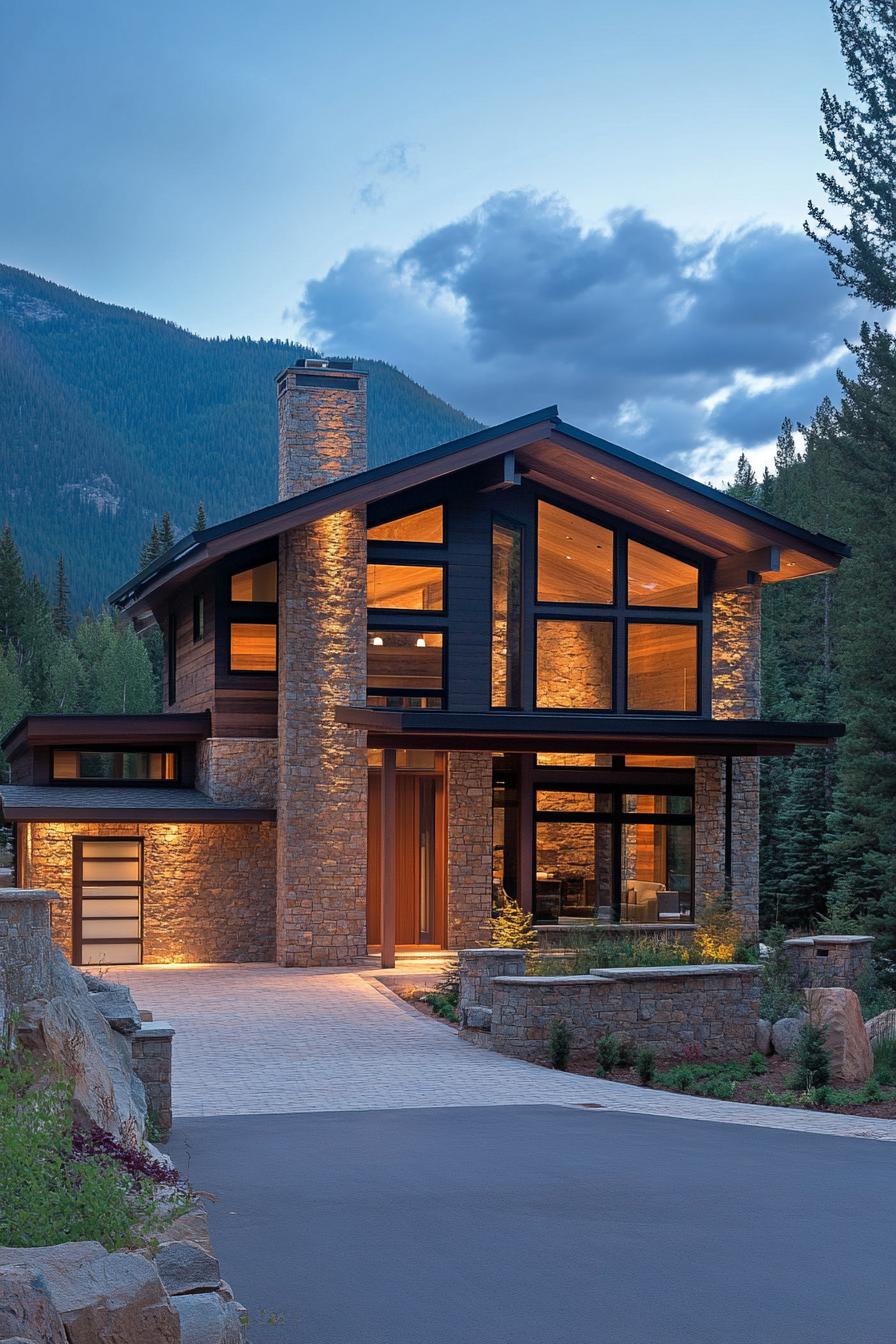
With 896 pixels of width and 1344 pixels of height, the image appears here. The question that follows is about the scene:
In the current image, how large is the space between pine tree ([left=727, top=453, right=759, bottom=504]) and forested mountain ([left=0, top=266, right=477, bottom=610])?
232 feet

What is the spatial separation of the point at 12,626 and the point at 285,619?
60.9m

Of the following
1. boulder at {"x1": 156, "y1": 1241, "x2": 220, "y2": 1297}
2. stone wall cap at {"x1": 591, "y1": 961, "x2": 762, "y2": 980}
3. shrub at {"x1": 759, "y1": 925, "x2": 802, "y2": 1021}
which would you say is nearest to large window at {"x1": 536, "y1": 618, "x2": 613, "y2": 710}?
shrub at {"x1": 759, "y1": 925, "x2": 802, "y2": 1021}

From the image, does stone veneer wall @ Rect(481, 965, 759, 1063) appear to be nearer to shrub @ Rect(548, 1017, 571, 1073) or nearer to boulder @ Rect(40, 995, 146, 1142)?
shrub @ Rect(548, 1017, 571, 1073)

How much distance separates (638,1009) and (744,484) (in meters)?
55.5

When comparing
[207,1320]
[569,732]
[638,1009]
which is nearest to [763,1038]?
[638,1009]

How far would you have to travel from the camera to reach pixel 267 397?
182 meters

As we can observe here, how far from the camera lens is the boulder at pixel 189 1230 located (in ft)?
18.6

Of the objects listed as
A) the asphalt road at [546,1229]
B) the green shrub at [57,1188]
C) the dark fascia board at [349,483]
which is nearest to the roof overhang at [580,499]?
the dark fascia board at [349,483]

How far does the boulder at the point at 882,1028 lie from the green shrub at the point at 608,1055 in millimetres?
2609

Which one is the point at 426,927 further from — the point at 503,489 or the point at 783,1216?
the point at 783,1216

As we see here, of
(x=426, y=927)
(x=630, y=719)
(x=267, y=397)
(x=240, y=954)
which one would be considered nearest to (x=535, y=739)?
(x=630, y=719)

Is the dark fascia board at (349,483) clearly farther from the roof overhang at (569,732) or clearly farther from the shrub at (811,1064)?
the shrub at (811,1064)

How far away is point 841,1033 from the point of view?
518 inches

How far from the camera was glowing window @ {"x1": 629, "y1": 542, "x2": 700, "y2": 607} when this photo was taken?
22812 mm
